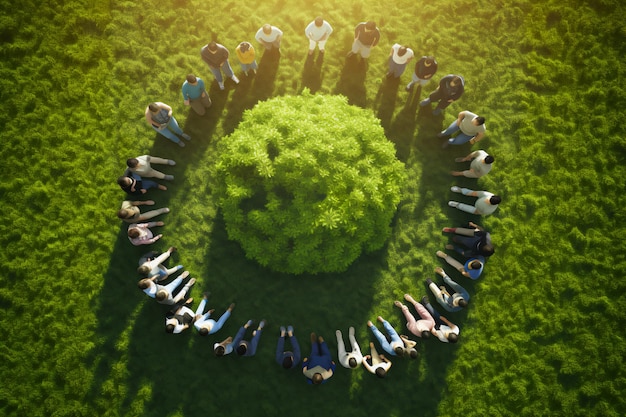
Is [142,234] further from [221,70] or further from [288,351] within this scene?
[221,70]

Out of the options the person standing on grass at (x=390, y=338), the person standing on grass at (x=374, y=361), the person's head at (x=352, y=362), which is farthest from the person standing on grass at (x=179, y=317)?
the person standing on grass at (x=390, y=338)

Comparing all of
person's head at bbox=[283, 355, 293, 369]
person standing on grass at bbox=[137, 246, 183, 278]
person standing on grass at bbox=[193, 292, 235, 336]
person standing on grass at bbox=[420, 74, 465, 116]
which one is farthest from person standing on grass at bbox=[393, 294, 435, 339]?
person standing on grass at bbox=[137, 246, 183, 278]

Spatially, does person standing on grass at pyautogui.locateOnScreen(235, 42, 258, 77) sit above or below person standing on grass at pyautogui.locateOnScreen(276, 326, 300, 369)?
above

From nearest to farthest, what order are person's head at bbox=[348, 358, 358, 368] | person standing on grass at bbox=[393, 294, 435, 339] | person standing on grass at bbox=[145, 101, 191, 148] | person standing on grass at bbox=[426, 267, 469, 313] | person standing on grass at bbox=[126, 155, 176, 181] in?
person's head at bbox=[348, 358, 358, 368] < person standing on grass at bbox=[126, 155, 176, 181] < person standing on grass at bbox=[145, 101, 191, 148] < person standing on grass at bbox=[393, 294, 435, 339] < person standing on grass at bbox=[426, 267, 469, 313]

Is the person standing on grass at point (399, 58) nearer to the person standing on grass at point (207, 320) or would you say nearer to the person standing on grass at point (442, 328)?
the person standing on grass at point (442, 328)

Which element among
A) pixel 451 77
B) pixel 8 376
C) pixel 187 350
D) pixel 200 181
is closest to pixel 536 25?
pixel 451 77

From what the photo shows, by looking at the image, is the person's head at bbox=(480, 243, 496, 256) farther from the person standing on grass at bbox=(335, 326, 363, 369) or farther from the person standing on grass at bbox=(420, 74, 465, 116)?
the person standing on grass at bbox=(420, 74, 465, 116)
